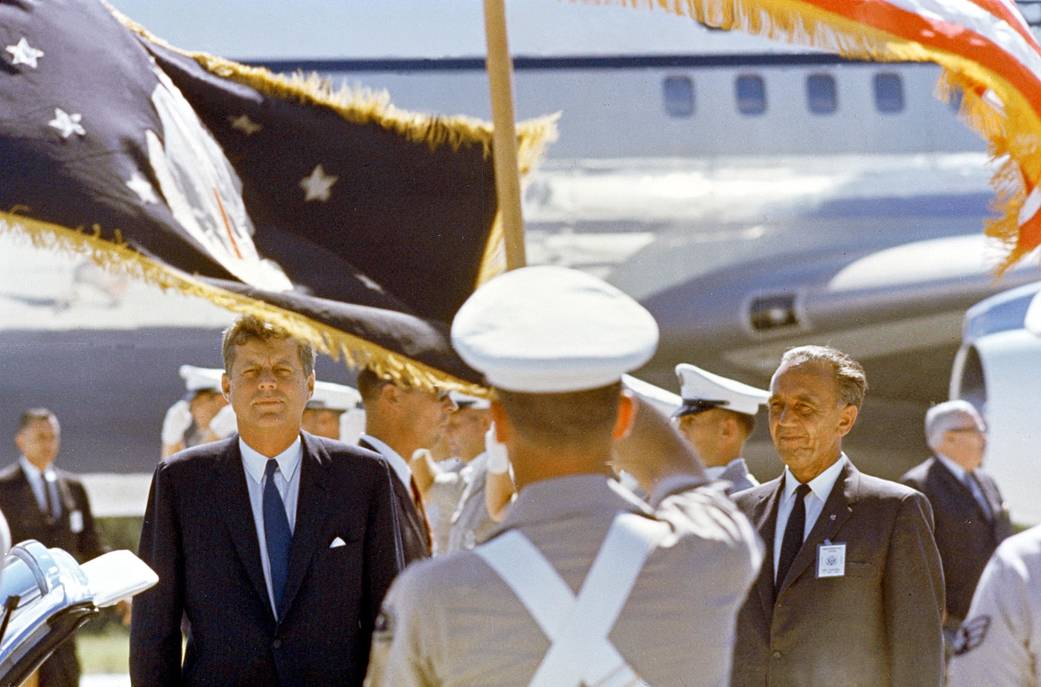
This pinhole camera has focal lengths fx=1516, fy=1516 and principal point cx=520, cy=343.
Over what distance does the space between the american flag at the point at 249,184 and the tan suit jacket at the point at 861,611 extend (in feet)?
2.62

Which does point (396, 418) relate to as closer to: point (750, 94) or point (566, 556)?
point (566, 556)

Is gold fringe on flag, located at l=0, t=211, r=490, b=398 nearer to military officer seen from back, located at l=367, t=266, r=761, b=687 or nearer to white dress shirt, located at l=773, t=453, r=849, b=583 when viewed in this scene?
white dress shirt, located at l=773, t=453, r=849, b=583

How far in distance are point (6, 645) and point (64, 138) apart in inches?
46.2

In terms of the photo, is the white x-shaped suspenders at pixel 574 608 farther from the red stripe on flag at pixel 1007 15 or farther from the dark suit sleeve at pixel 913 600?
the red stripe on flag at pixel 1007 15

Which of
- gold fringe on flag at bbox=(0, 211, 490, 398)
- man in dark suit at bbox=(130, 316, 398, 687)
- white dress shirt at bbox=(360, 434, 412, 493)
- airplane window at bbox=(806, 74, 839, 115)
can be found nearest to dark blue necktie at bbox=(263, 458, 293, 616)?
man in dark suit at bbox=(130, 316, 398, 687)

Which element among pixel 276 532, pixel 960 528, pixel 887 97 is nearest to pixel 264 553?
pixel 276 532

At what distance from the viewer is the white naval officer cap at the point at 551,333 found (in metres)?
1.69

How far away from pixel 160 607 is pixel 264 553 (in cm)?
21

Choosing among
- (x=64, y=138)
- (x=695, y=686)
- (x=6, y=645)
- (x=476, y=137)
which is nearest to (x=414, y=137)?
(x=476, y=137)

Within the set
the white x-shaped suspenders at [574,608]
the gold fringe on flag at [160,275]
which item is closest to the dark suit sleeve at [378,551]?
the gold fringe on flag at [160,275]

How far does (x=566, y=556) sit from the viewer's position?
1.66 m

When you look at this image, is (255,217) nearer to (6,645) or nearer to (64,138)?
(64,138)

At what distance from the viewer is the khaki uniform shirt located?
1631mm

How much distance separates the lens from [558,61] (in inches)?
335
